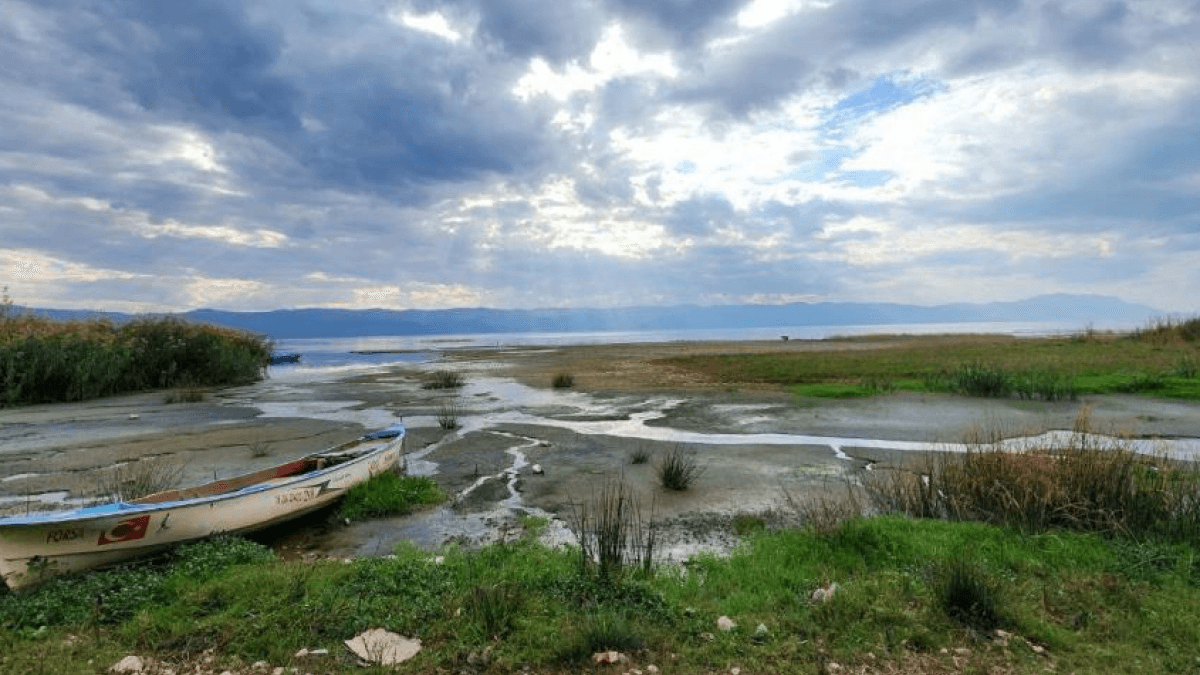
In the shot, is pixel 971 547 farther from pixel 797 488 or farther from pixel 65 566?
pixel 65 566

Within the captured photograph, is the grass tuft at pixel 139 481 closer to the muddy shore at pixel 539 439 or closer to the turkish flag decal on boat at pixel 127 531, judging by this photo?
the muddy shore at pixel 539 439

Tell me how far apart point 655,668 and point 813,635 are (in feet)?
4.90

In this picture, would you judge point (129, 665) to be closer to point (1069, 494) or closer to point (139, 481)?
point (139, 481)

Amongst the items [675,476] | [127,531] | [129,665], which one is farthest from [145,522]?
[675,476]

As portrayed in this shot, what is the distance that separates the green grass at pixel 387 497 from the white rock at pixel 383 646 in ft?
16.8

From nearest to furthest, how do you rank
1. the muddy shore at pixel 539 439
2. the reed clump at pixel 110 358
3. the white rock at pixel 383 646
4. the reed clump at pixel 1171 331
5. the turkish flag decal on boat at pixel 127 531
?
the white rock at pixel 383 646 → the turkish flag decal on boat at pixel 127 531 → the muddy shore at pixel 539 439 → the reed clump at pixel 110 358 → the reed clump at pixel 1171 331

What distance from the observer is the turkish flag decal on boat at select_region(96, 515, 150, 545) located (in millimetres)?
→ 6938

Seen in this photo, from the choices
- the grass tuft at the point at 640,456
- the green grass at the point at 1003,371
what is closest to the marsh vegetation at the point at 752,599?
the grass tuft at the point at 640,456

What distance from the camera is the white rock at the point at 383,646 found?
520cm

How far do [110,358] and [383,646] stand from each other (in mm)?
31353

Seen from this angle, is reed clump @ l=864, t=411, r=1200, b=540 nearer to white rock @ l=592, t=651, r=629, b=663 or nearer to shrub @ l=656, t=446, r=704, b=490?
shrub @ l=656, t=446, r=704, b=490

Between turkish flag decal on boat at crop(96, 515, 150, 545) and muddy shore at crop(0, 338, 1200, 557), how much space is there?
207 cm

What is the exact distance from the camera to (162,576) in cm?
699

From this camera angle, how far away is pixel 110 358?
29266mm
